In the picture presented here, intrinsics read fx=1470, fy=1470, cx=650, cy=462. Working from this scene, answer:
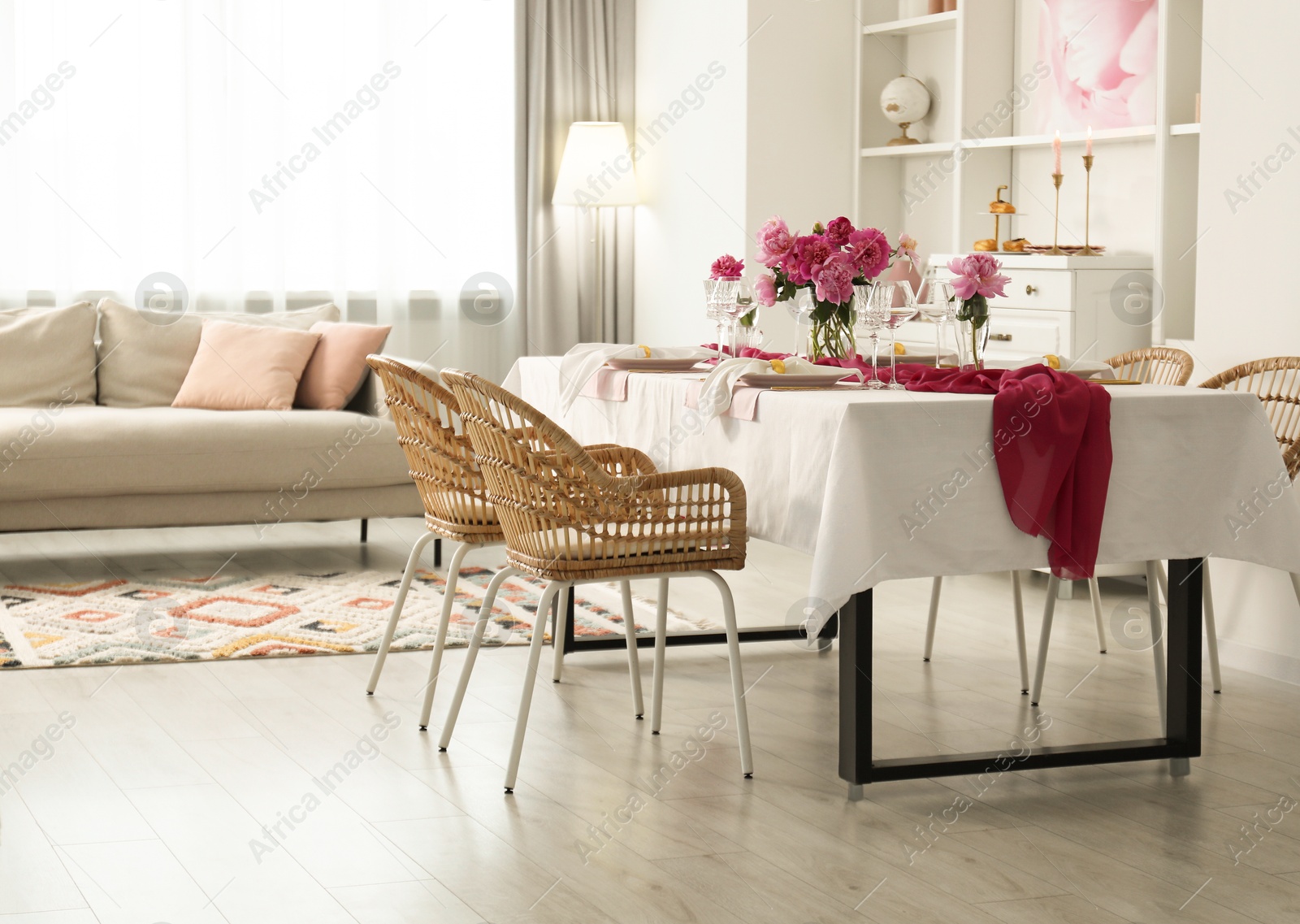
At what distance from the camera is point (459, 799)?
2668 mm

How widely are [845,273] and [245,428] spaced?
2.35 meters

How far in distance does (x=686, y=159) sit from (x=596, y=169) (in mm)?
429

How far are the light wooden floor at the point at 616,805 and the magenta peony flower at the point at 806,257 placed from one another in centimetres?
98

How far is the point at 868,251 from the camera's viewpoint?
325cm

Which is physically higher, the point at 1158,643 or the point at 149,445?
the point at 149,445

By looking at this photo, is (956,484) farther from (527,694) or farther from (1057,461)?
(527,694)

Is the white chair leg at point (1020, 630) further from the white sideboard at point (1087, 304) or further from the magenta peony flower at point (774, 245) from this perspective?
the white sideboard at point (1087, 304)

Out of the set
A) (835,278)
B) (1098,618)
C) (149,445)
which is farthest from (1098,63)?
(149,445)

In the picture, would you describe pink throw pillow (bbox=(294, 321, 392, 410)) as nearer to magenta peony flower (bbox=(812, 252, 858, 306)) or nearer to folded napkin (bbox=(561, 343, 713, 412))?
folded napkin (bbox=(561, 343, 713, 412))

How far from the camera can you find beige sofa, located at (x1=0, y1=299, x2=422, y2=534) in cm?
459
